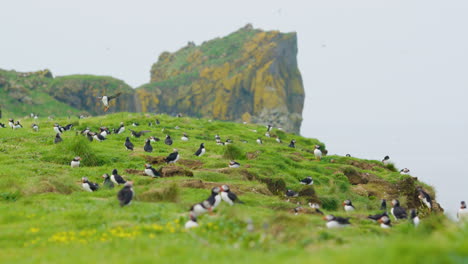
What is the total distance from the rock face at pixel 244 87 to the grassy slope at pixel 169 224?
13290 cm

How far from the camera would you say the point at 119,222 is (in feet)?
49.2

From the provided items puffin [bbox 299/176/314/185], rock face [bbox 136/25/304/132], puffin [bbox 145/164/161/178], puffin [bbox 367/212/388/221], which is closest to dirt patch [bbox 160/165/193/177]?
puffin [bbox 145/164/161/178]

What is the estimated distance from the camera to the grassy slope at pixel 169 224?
10156mm

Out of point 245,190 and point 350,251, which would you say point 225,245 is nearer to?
point 350,251

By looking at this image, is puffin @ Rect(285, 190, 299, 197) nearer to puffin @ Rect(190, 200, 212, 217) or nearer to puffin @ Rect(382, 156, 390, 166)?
puffin @ Rect(190, 200, 212, 217)

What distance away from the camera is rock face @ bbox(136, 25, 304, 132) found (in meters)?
164

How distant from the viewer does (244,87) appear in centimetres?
16638

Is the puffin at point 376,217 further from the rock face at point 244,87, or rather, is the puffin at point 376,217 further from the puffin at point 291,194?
the rock face at point 244,87

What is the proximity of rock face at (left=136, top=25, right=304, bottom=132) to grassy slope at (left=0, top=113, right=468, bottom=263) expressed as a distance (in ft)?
436

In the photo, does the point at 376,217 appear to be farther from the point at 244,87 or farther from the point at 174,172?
the point at 244,87

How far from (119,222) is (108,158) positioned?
1460cm

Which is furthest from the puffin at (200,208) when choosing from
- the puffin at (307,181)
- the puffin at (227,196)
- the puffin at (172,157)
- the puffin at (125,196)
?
the puffin at (307,181)

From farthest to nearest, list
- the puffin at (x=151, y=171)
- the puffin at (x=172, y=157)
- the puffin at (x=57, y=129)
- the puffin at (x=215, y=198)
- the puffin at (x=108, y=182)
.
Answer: the puffin at (x=57, y=129), the puffin at (x=172, y=157), the puffin at (x=151, y=171), the puffin at (x=108, y=182), the puffin at (x=215, y=198)

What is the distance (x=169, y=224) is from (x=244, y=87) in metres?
153
